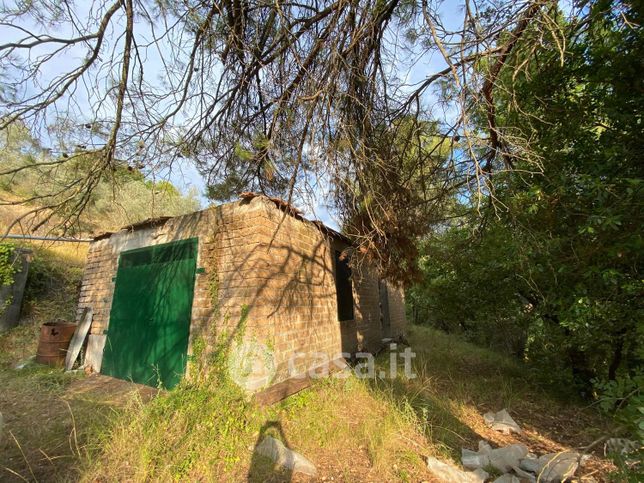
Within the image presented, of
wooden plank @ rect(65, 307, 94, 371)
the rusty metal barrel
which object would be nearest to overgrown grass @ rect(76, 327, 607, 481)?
wooden plank @ rect(65, 307, 94, 371)

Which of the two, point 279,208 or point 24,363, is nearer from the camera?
point 279,208

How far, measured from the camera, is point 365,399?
15.0ft

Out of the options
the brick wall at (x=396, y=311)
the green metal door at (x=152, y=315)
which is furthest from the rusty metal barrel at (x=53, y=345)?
the brick wall at (x=396, y=311)

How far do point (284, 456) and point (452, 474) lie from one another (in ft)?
5.68

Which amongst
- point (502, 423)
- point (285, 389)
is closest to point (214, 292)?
point (285, 389)

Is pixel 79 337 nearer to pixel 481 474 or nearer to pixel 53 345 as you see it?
pixel 53 345

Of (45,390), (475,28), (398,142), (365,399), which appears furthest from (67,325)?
(475,28)

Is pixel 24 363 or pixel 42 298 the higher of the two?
pixel 42 298

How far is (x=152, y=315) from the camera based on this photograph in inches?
202

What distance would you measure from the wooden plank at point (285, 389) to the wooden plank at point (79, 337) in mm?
4265

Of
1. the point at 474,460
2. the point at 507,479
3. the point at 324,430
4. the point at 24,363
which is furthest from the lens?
the point at 24,363

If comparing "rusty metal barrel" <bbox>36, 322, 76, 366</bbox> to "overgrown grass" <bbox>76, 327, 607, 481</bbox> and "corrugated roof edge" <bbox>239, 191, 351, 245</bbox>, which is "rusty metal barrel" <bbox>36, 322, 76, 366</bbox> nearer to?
"overgrown grass" <bbox>76, 327, 607, 481</bbox>

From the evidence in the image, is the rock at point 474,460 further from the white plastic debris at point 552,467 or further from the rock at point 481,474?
the white plastic debris at point 552,467

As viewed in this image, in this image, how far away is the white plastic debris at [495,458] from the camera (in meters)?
3.34
